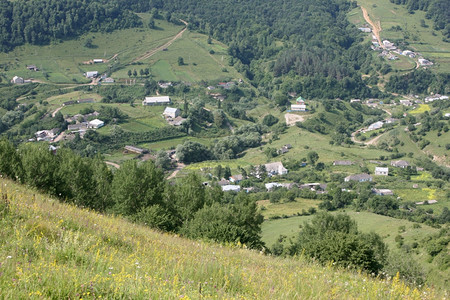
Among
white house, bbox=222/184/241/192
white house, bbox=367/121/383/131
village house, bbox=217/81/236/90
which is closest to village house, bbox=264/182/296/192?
white house, bbox=222/184/241/192

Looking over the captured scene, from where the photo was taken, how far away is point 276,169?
56.5 meters

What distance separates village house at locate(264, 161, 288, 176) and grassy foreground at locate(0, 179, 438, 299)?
47792mm

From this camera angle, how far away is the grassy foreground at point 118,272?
4668mm

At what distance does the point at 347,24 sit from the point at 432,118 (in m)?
76.1

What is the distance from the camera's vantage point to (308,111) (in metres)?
80.5

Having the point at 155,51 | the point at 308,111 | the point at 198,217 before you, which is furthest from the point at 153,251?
the point at 155,51

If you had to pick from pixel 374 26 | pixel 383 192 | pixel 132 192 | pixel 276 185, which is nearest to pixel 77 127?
pixel 276 185

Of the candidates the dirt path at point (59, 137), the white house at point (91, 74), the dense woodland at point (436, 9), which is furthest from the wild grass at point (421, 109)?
the white house at point (91, 74)

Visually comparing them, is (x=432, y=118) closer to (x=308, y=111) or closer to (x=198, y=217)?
(x=308, y=111)

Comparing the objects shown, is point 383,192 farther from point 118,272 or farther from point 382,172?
point 118,272

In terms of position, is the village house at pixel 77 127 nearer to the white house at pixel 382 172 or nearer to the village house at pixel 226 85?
the village house at pixel 226 85

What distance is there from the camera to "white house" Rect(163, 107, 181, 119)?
227 ft

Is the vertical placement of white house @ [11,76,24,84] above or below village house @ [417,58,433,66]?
below

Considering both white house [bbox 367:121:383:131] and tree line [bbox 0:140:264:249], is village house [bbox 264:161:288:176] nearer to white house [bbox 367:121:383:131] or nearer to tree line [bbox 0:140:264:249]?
white house [bbox 367:121:383:131]
